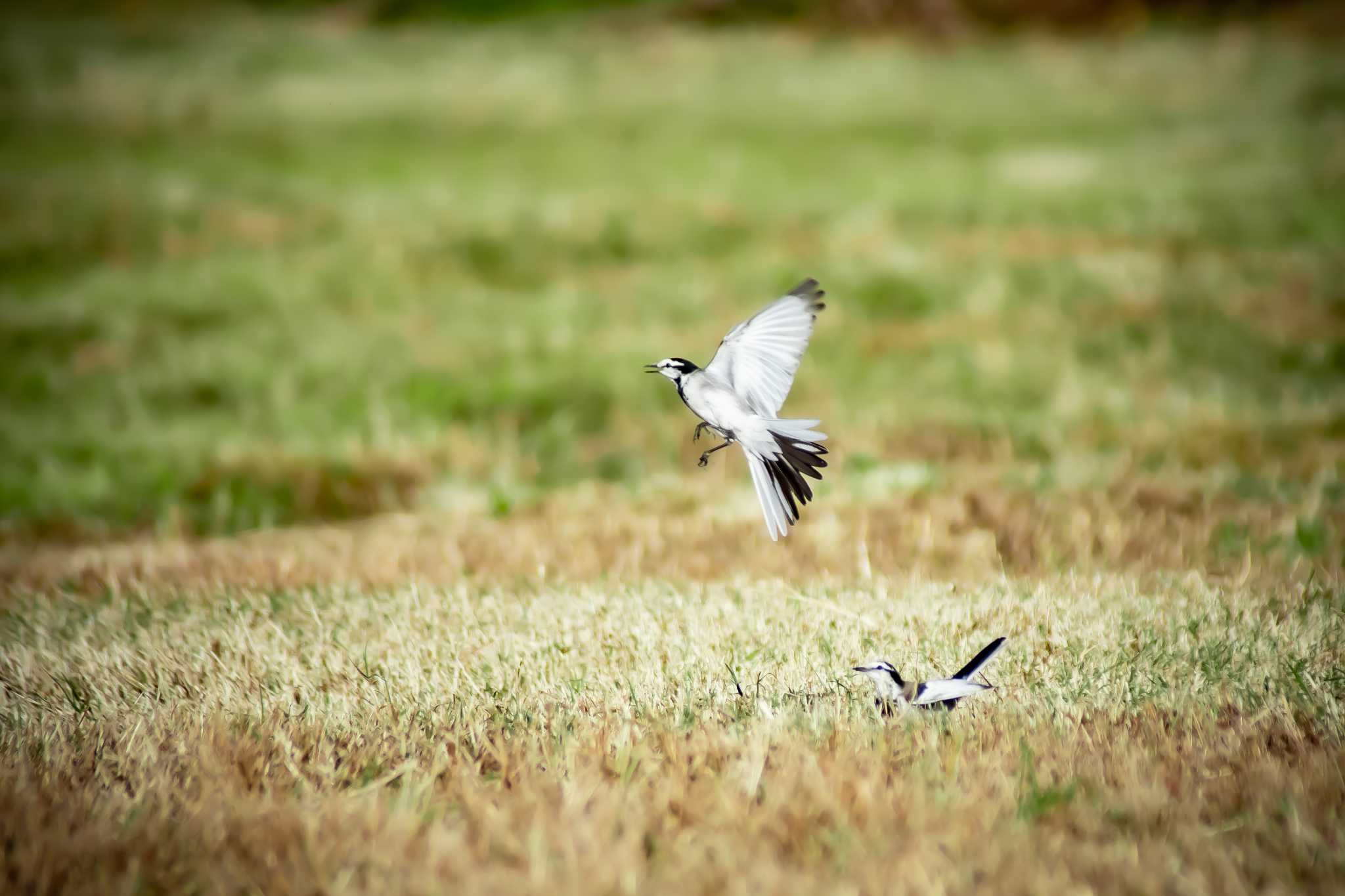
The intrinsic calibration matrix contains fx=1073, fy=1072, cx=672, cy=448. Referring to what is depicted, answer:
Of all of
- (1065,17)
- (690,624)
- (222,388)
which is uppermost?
(1065,17)

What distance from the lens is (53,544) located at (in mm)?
10461

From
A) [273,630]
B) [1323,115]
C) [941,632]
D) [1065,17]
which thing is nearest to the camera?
[941,632]

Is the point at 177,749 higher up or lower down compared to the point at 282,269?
higher up

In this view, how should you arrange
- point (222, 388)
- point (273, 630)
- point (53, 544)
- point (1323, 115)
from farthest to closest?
point (1323, 115), point (222, 388), point (53, 544), point (273, 630)

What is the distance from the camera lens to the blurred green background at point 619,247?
1285cm

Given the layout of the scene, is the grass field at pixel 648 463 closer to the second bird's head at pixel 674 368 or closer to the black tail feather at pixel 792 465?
the black tail feather at pixel 792 465

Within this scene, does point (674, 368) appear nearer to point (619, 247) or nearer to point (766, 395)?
point (766, 395)

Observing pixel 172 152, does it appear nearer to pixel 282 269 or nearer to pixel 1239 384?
pixel 282 269

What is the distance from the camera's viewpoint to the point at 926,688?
389 cm

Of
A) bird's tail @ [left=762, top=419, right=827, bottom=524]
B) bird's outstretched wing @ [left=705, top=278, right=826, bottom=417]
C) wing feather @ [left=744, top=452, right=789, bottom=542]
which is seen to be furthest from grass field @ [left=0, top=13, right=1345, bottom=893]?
bird's outstretched wing @ [left=705, top=278, right=826, bottom=417]

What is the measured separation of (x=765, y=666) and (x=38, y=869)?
2.74 m

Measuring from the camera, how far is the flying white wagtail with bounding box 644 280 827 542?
414 centimetres

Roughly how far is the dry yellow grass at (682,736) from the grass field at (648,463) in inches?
1.0

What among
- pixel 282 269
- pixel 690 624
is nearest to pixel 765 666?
pixel 690 624
